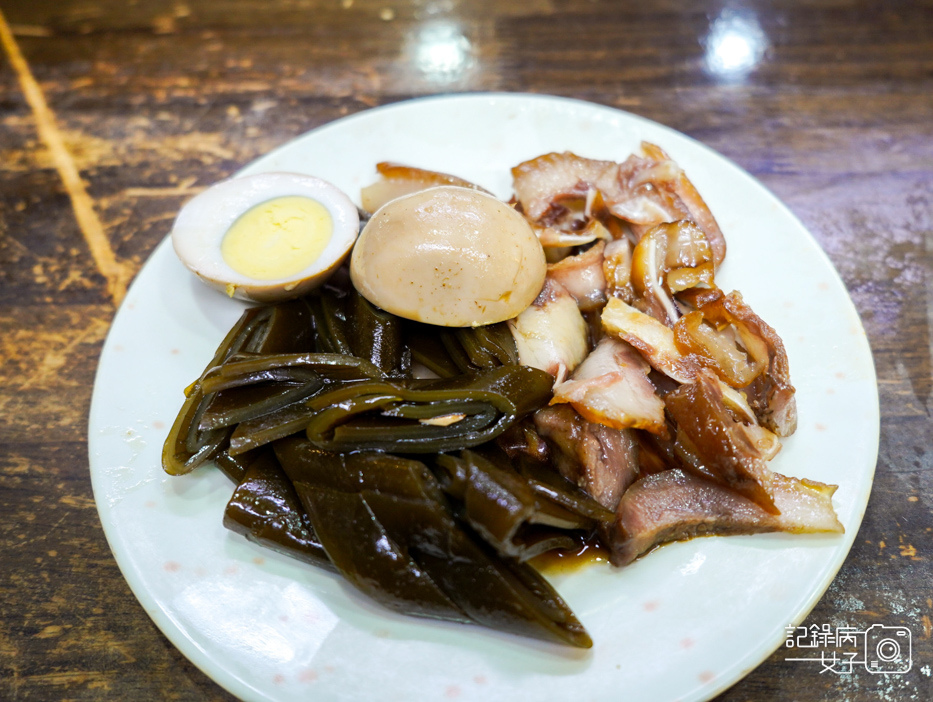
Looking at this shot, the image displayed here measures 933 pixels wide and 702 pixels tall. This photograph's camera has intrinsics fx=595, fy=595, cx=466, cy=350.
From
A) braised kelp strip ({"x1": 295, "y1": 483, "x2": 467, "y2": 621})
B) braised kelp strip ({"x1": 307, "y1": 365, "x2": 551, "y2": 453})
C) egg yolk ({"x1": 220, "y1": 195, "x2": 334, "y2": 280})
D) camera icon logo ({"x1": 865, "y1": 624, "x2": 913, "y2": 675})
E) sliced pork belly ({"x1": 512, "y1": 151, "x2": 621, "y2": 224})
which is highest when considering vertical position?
sliced pork belly ({"x1": 512, "y1": 151, "x2": 621, "y2": 224})

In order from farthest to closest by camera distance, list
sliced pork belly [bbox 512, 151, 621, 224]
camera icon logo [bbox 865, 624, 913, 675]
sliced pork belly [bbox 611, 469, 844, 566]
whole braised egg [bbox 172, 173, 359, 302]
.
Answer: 1. sliced pork belly [bbox 512, 151, 621, 224]
2. whole braised egg [bbox 172, 173, 359, 302]
3. camera icon logo [bbox 865, 624, 913, 675]
4. sliced pork belly [bbox 611, 469, 844, 566]

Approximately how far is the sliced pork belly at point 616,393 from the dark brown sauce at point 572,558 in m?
0.42

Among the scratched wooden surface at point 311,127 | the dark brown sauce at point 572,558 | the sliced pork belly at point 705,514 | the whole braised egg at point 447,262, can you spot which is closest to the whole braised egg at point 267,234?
the whole braised egg at point 447,262

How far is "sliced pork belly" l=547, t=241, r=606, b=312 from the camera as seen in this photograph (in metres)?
2.50

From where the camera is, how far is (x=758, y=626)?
1.78 meters

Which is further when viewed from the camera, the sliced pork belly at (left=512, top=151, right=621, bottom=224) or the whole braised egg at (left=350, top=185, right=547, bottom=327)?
the sliced pork belly at (left=512, top=151, right=621, bottom=224)

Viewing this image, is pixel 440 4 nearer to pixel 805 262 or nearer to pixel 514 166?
pixel 514 166

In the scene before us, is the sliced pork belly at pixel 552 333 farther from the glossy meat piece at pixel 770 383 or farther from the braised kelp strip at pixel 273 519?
the braised kelp strip at pixel 273 519

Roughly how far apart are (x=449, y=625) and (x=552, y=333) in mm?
1115

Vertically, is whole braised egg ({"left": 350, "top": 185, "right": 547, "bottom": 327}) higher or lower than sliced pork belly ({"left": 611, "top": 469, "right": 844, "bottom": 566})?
higher

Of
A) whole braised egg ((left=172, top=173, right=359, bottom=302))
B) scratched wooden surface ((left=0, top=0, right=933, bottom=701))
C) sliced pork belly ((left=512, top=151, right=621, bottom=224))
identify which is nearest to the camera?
scratched wooden surface ((left=0, top=0, right=933, bottom=701))

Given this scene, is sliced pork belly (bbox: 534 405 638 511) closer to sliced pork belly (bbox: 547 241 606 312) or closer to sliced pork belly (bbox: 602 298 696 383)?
sliced pork belly (bbox: 602 298 696 383)

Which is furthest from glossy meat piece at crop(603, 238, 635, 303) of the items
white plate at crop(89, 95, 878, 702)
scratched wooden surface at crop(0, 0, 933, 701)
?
scratched wooden surface at crop(0, 0, 933, 701)

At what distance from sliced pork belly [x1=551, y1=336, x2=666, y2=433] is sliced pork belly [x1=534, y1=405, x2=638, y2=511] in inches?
2.3
